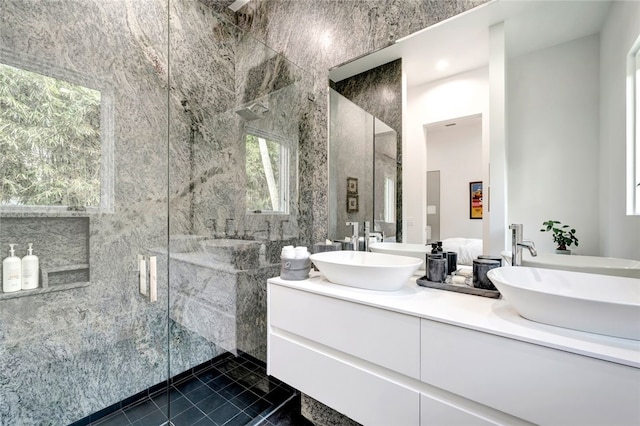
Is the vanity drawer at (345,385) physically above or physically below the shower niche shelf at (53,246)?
below

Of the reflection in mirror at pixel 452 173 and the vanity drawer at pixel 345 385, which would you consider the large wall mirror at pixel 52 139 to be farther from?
the reflection in mirror at pixel 452 173

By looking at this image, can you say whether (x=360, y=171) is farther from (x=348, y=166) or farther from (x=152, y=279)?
(x=152, y=279)

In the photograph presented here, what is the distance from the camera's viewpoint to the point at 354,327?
3.67 ft

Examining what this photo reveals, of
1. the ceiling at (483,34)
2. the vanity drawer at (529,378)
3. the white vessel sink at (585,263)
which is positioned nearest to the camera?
the vanity drawer at (529,378)

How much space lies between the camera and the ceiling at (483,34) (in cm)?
107

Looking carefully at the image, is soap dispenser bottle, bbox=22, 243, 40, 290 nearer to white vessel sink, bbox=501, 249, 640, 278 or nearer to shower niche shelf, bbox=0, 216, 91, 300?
shower niche shelf, bbox=0, 216, 91, 300

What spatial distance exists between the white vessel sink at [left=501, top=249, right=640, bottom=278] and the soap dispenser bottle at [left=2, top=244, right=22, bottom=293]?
2.45 m

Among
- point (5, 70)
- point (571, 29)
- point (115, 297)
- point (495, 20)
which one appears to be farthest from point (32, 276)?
point (571, 29)

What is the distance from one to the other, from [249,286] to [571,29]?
7.10 feet

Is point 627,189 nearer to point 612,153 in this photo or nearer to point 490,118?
point 612,153

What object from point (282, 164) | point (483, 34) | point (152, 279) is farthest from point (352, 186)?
point (152, 279)

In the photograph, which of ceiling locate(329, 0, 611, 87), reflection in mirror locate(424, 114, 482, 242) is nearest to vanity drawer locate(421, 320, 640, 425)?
reflection in mirror locate(424, 114, 482, 242)

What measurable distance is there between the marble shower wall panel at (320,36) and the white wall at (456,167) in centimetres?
58

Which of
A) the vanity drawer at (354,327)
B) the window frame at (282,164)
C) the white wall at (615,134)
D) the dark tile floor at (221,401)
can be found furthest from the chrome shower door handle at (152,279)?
the white wall at (615,134)
